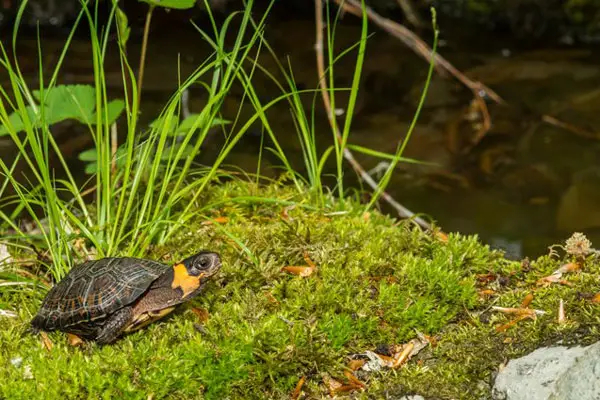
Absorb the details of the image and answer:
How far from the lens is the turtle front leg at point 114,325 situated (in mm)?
2736

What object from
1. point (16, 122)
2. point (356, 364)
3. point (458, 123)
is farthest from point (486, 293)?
point (458, 123)

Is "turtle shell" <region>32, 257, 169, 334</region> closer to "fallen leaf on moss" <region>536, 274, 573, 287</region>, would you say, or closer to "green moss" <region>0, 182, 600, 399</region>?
"green moss" <region>0, 182, 600, 399</region>

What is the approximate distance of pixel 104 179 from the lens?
328 cm

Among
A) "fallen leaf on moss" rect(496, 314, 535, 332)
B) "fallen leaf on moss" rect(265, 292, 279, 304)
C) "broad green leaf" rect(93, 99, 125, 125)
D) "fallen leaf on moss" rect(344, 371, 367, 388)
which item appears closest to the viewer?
"fallen leaf on moss" rect(344, 371, 367, 388)

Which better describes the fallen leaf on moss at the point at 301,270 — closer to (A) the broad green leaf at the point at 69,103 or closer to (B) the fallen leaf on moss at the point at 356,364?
(B) the fallen leaf on moss at the point at 356,364

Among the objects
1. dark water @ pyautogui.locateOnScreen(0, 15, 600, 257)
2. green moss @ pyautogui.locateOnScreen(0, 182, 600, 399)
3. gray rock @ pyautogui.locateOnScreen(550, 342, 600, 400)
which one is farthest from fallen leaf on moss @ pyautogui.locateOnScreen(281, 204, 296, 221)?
dark water @ pyautogui.locateOnScreen(0, 15, 600, 257)

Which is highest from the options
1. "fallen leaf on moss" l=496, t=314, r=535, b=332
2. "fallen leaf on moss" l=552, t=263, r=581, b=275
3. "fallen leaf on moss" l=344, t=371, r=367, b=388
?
"fallen leaf on moss" l=552, t=263, r=581, b=275

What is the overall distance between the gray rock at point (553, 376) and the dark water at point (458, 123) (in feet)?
8.45

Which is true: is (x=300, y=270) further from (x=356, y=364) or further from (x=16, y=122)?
(x=16, y=122)

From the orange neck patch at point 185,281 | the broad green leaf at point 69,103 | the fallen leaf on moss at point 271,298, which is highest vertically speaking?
the broad green leaf at point 69,103

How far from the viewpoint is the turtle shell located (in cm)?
273

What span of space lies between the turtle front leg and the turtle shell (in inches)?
1.1

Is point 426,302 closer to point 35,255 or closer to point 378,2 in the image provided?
point 35,255

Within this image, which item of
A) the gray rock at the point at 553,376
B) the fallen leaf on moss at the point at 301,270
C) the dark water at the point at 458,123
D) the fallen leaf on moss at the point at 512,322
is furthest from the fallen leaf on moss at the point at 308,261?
the dark water at the point at 458,123
